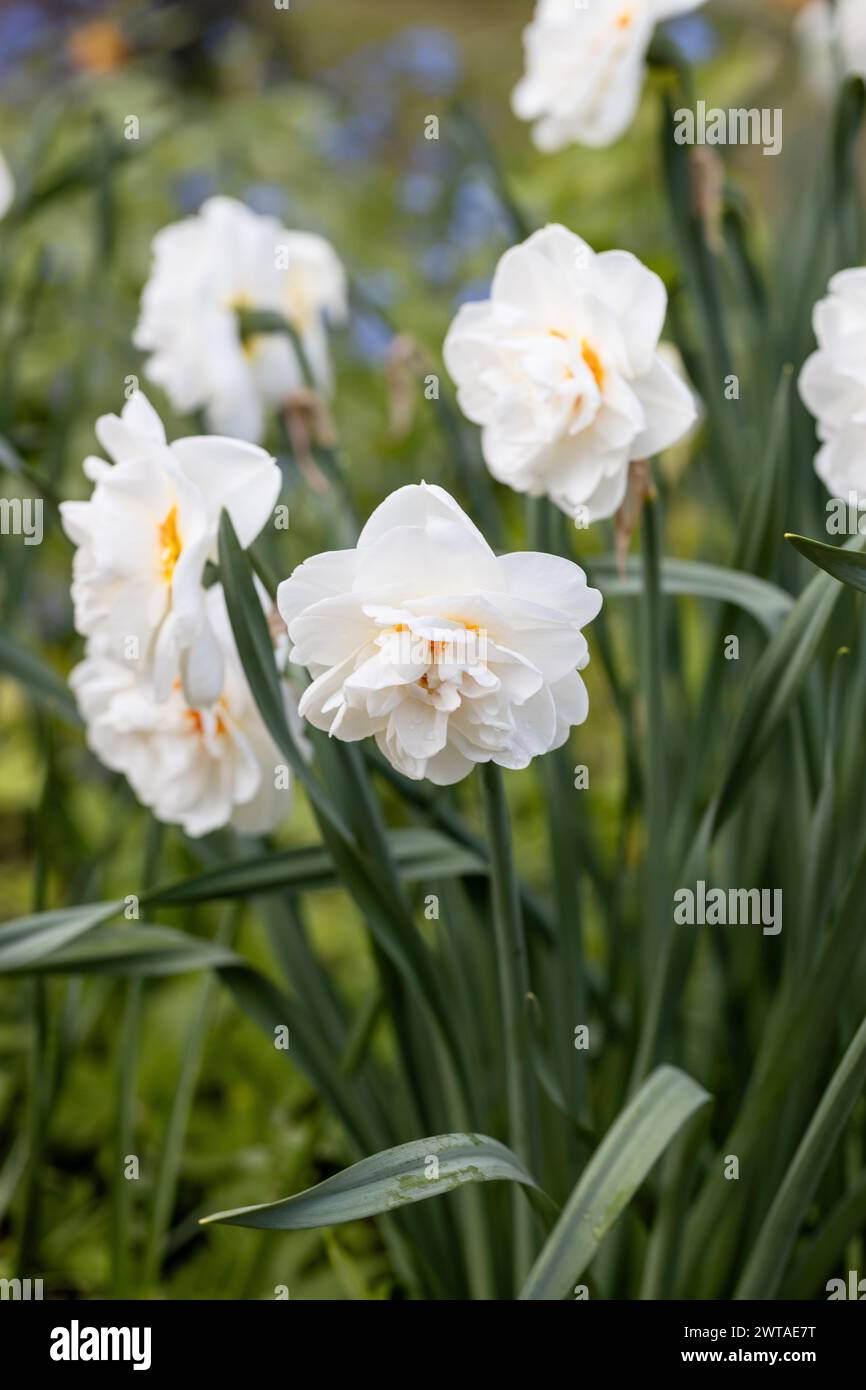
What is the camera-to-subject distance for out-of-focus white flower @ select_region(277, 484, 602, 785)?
1.61 ft

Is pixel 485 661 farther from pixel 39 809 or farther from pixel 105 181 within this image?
pixel 105 181

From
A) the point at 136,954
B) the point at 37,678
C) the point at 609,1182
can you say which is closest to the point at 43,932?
the point at 136,954

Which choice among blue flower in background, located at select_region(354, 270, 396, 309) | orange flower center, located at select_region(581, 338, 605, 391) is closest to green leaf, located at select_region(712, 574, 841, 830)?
orange flower center, located at select_region(581, 338, 605, 391)

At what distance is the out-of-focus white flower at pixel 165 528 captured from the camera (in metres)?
0.60

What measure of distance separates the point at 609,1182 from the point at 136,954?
305 millimetres

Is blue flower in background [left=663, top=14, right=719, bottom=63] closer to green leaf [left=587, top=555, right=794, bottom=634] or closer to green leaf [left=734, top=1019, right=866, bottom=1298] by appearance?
green leaf [left=587, top=555, right=794, bottom=634]

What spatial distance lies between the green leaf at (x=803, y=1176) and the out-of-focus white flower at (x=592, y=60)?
61 cm

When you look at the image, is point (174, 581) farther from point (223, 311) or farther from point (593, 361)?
point (223, 311)

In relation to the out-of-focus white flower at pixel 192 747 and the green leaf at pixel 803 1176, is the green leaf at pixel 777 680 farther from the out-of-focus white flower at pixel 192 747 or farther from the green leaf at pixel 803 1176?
the out-of-focus white flower at pixel 192 747

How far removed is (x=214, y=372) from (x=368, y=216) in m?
1.94

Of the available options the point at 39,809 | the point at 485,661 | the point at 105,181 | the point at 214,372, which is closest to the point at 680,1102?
the point at 485,661

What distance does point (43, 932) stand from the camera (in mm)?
703

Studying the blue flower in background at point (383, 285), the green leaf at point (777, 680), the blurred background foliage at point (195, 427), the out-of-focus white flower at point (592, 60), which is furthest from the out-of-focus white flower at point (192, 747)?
the blue flower in background at point (383, 285)

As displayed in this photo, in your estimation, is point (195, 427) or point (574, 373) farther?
point (195, 427)
